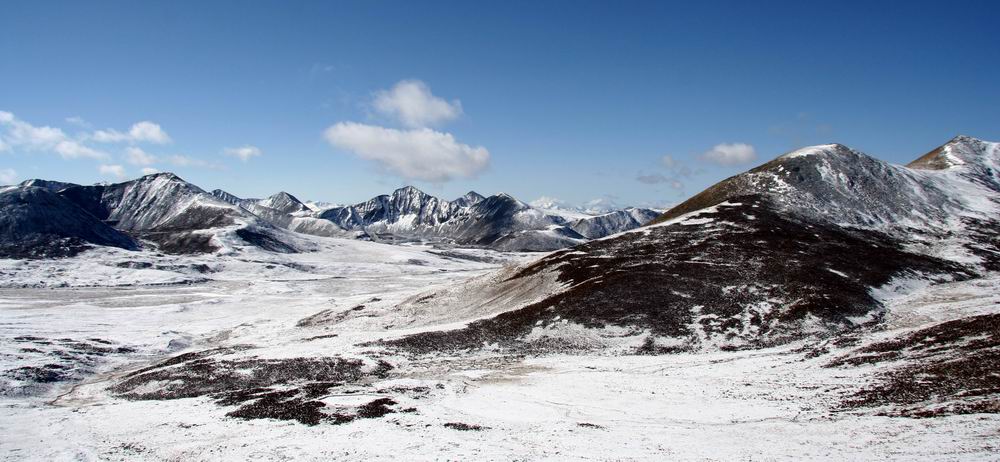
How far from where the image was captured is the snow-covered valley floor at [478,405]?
77.9 feet

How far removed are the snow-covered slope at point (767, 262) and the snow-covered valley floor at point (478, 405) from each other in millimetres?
5481

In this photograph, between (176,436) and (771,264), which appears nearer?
(176,436)

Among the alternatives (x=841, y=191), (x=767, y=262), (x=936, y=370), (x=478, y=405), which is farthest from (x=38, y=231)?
(x=841, y=191)

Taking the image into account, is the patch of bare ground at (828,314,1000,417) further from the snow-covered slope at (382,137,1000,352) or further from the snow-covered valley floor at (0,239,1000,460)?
the snow-covered slope at (382,137,1000,352)

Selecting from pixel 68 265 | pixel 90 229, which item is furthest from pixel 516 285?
pixel 90 229

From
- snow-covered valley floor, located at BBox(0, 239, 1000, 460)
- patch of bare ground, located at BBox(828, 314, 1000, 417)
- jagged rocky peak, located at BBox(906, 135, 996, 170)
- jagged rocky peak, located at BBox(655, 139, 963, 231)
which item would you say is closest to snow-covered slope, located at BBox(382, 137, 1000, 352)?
jagged rocky peak, located at BBox(655, 139, 963, 231)

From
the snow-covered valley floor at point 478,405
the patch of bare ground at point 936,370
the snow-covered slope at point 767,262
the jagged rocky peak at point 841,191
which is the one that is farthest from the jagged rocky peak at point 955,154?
the patch of bare ground at point 936,370

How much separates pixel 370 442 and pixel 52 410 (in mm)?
28217

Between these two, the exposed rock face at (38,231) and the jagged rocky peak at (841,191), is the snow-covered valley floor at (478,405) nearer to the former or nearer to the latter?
the jagged rocky peak at (841,191)

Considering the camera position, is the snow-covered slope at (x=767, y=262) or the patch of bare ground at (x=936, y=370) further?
the snow-covered slope at (x=767, y=262)

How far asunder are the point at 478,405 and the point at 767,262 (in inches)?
2219

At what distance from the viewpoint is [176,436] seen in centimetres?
2909

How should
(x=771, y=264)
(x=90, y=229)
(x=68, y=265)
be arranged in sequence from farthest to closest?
(x=90, y=229) → (x=68, y=265) → (x=771, y=264)

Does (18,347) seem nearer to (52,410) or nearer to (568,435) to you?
(52,410)
